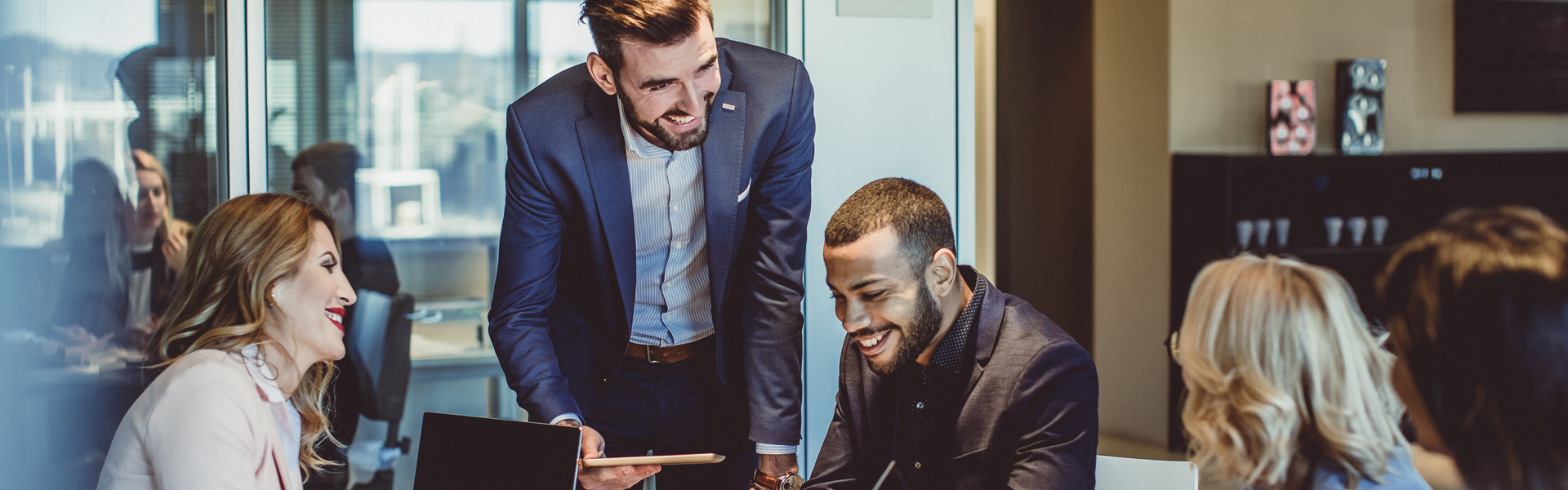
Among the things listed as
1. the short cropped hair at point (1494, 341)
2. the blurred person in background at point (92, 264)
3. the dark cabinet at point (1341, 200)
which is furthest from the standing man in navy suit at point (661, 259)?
the dark cabinet at point (1341, 200)

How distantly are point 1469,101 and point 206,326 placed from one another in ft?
18.9

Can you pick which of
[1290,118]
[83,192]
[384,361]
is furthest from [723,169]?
[1290,118]

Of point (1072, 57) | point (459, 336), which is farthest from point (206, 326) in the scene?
point (1072, 57)

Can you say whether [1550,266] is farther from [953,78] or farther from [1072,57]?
[1072,57]

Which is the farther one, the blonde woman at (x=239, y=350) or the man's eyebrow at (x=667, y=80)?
the man's eyebrow at (x=667, y=80)

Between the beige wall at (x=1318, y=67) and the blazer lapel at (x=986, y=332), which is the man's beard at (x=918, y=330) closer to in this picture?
the blazer lapel at (x=986, y=332)

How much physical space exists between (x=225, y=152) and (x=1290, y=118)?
4.35m

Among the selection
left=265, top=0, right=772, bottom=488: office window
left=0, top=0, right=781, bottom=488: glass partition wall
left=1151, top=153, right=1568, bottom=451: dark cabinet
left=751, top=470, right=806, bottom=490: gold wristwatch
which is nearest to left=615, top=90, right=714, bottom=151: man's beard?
left=751, top=470, right=806, bottom=490: gold wristwatch

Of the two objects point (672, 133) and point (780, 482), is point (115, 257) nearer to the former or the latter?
point (672, 133)

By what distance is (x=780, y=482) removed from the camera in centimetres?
190

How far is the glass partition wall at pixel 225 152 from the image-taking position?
229cm

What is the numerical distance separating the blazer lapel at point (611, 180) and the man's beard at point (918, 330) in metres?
0.51

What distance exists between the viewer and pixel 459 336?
3.39 meters

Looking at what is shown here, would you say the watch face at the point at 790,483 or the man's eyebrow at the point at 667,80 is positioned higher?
the man's eyebrow at the point at 667,80
